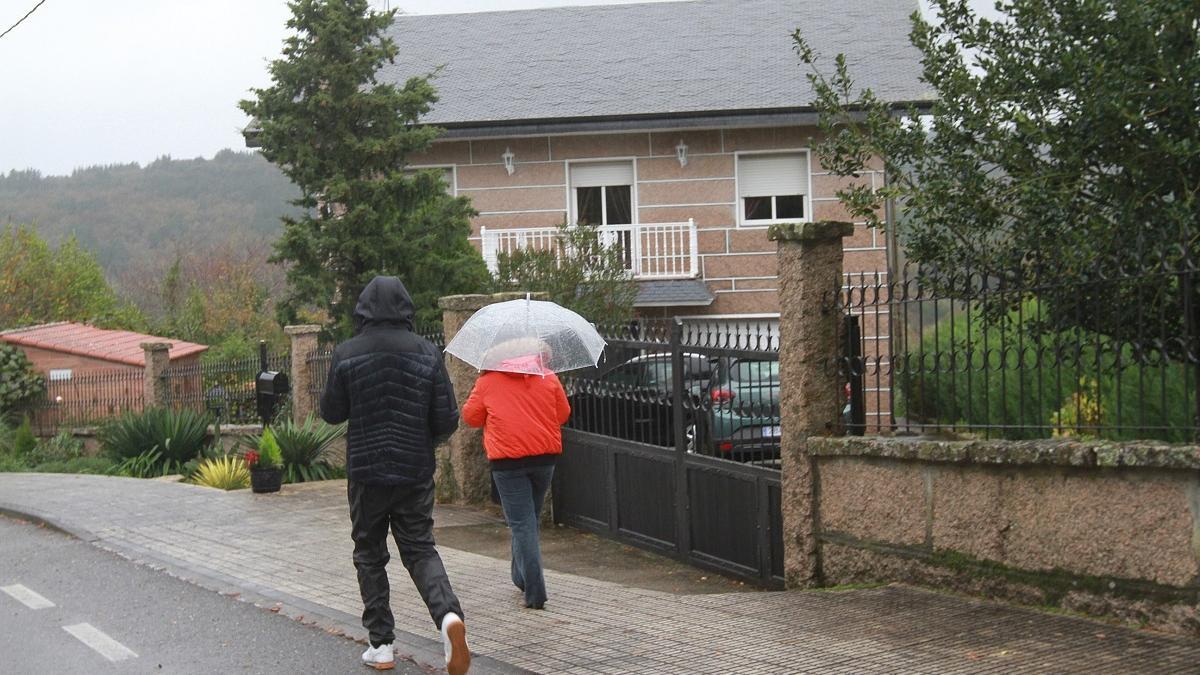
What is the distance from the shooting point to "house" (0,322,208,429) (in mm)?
24531

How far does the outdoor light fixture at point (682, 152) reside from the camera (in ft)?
81.5

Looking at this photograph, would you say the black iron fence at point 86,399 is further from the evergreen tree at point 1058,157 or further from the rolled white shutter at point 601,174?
the evergreen tree at point 1058,157

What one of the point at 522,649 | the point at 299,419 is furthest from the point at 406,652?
the point at 299,419

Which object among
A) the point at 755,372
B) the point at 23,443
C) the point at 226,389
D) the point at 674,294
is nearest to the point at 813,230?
the point at 755,372

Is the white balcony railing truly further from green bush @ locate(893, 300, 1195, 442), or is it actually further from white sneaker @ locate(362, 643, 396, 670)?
white sneaker @ locate(362, 643, 396, 670)

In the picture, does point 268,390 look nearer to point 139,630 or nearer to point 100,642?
point 139,630

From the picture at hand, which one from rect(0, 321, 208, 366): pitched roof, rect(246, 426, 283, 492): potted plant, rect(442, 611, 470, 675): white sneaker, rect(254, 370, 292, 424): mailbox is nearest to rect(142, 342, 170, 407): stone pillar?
rect(0, 321, 208, 366): pitched roof

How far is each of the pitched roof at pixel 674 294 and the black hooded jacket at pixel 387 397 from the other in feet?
55.5

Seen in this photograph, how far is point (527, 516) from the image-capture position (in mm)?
8031

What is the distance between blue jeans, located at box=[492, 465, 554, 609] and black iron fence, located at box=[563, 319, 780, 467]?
173 cm

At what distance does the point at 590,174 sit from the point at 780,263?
17168 millimetres

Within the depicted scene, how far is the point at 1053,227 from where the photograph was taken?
7.58 metres

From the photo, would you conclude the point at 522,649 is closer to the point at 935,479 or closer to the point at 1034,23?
the point at 935,479

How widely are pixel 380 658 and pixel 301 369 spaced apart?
12166 millimetres
